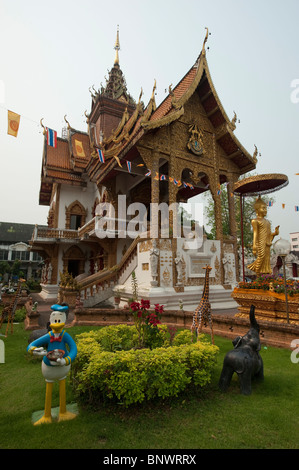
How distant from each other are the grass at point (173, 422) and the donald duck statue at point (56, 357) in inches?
6.0

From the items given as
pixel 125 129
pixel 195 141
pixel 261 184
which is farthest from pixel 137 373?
pixel 125 129

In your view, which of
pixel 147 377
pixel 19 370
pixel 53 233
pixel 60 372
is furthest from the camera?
pixel 53 233

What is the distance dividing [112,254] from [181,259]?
5008 millimetres

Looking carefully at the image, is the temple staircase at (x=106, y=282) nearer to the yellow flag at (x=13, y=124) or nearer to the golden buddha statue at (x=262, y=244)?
the golden buddha statue at (x=262, y=244)

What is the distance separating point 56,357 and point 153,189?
796 cm

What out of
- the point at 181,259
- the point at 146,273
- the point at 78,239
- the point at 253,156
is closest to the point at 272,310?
the point at 181,259

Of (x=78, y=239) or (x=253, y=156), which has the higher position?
(x=253, y=156)

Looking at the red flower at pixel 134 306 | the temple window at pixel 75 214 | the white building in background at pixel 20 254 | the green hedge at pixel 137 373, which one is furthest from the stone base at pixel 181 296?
the white building in background at pixel 20 254

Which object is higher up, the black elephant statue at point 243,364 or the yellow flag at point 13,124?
the yellow flag at point 13,124

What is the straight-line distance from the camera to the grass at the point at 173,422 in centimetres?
242

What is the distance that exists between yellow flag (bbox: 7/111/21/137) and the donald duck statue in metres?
6.33

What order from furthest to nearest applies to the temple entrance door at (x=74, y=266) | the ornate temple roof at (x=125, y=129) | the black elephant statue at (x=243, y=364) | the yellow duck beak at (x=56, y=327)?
1. the temple entrance door at (x=74, y=266)
2. the ornate temple roof at (x=125, y=129)
3. the black elephant statue at (x=243, y=364)
4. the yellow duck beak at (x=56, y=327)

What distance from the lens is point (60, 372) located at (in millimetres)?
2816

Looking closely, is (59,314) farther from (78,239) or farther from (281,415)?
(78,239)
